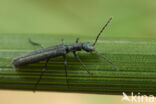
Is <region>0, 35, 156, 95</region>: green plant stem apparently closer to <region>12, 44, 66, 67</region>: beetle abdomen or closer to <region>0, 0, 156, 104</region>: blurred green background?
<region>12, 44, 66, 67</region>: beetle abdomen

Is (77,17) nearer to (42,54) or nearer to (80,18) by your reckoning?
(80,18)

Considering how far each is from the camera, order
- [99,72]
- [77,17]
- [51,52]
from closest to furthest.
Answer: [99,72]
[51,52]
[77,17]

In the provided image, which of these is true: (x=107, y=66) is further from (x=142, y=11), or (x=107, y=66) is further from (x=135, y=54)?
(x=142, y=11)

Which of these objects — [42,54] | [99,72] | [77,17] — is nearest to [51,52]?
[42,54]

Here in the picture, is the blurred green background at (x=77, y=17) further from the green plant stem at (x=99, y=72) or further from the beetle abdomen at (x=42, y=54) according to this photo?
the green plant stem at (x=99, y=72)

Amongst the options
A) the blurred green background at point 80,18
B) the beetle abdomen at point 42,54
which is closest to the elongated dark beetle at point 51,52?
the beetle abdomen at point 42,54

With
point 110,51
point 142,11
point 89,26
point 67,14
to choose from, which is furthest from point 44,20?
point 142,11

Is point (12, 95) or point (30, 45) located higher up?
point (30, 45)

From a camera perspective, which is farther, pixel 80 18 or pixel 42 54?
pixel 80 18

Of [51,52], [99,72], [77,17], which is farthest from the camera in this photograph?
[77,17]
